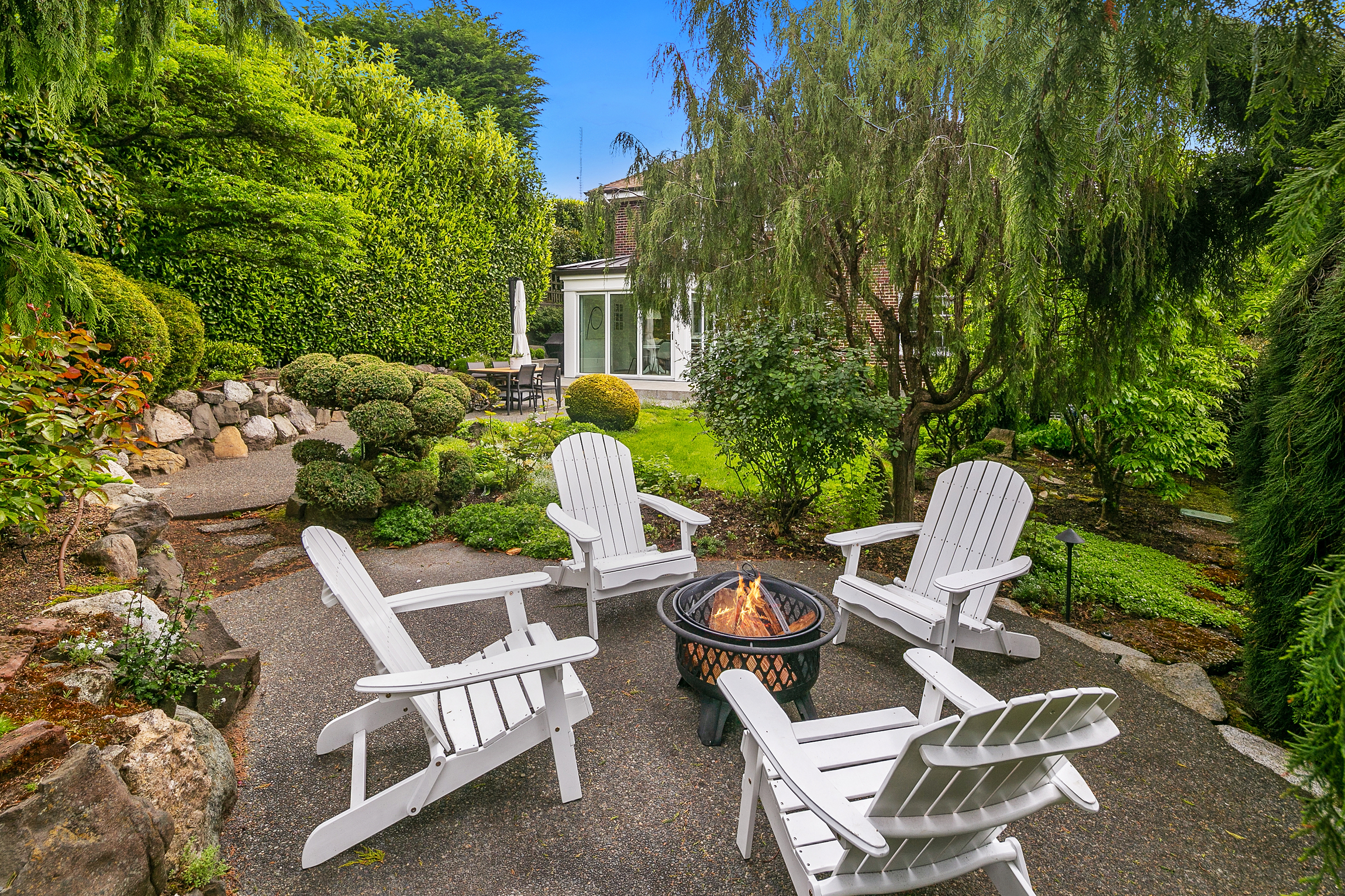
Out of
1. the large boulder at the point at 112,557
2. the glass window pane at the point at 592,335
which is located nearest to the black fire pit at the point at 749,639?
the large boulder at the point at 112,557

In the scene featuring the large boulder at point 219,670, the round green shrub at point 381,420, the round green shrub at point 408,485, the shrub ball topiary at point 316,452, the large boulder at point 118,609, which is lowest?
the large boulder at point 219,670

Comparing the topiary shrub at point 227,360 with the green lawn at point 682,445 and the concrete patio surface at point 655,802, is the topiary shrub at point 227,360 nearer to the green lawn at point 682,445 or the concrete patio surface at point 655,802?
the green lawn at point 682,445

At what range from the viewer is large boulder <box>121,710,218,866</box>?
1669 mm

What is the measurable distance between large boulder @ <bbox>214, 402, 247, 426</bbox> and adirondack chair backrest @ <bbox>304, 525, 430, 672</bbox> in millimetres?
5623

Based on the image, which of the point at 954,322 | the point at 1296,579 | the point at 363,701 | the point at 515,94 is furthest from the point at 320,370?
the point at 515,94

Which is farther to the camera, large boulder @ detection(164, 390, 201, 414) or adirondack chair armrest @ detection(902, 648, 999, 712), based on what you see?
large boulder @ detection(164, 390, 201, 414)

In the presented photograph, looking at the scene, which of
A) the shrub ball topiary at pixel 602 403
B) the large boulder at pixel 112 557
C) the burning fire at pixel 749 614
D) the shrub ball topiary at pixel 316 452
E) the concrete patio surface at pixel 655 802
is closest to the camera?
the concrete patio surface at pixel 655 802

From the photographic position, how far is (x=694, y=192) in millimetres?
3918

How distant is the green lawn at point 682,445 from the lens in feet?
20.3

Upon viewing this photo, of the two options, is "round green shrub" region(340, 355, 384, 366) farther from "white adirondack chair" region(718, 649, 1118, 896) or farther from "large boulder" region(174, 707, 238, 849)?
"white adirondack chair" region(718, 649, 1118, 896)

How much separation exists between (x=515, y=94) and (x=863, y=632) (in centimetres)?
2083

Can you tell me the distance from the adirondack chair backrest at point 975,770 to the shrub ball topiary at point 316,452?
432cm

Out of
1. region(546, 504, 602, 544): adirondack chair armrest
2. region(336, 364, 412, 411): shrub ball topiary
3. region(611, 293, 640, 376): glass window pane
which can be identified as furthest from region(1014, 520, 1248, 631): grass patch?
region(611, 293, 640, 376): glass window pane

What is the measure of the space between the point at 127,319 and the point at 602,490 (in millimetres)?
4359
